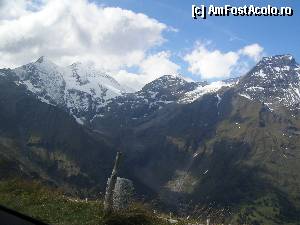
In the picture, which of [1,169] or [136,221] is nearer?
[136,221]

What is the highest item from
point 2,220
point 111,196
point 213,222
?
point 2,220

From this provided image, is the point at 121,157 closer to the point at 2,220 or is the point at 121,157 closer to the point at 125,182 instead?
the point at 125,182

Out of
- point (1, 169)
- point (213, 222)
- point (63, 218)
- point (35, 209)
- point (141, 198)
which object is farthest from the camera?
Result: point (1, 169)

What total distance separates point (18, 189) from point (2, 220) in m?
31.4

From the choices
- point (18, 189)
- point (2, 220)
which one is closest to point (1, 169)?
point (18, 189)

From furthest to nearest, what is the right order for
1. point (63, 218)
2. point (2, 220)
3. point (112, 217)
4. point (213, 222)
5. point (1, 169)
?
point (1, 169) → point (213, 222) → point (63, 218) → point (112, 217) → point (2, 220)

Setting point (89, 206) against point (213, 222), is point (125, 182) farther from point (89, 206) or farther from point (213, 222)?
point (213, 222)

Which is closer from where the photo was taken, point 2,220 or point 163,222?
point 2,220

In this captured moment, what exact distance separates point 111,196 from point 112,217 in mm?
1414

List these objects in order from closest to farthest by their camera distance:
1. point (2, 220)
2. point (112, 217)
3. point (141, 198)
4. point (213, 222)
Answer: point (2, 220), point (112, 217), point (141, 198), point (213, 222)

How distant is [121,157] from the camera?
28484mm

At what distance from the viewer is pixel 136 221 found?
83.7 ft

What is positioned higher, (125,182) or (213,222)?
(125,182)

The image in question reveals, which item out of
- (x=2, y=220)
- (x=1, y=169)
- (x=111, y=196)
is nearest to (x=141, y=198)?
(x=111, y=196)
